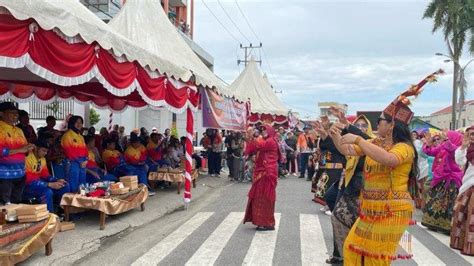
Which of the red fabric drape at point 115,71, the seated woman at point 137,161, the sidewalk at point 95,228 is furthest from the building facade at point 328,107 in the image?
the seated woman at point 137,161

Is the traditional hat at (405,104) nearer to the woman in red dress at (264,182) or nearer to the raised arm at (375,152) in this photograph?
the raised arm at (375,152)

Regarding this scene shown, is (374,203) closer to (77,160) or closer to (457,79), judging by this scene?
(77,160)

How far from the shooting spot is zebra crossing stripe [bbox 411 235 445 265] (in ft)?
20.3

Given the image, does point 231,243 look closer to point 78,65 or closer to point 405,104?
point 78,65

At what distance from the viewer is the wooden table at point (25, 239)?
16.0 feet

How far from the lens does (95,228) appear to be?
7.36 meters

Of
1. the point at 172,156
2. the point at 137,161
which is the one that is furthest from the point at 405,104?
the point at 172,156

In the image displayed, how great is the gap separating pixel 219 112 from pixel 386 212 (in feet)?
28.1

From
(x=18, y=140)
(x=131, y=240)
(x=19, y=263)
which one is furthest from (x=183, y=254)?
(x=18, y=140)

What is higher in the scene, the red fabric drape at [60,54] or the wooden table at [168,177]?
the red fabric drape at [60,54]

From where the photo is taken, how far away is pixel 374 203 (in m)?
3.70

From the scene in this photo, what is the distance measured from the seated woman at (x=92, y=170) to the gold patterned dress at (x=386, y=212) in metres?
6.75

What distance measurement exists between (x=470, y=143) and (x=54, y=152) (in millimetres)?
6943

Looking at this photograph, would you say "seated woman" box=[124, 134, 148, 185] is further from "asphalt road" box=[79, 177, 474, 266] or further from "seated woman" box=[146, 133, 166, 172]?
"asphalt road" box=[79, 177, 474, 266]
